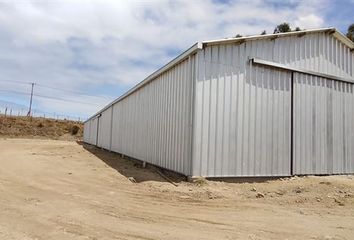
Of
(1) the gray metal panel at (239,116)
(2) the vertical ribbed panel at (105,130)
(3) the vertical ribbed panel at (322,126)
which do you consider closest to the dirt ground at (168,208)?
(1) the gray metal panel at (239,116)

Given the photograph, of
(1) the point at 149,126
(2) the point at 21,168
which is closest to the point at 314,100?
(1) the point at 149,126

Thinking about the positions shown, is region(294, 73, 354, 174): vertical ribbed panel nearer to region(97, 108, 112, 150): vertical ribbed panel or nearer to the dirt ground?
the dirt ground

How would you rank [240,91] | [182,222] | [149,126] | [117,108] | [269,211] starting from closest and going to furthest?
[182,222] < [269,211] < [240,91] < [149,126] < [117,108]

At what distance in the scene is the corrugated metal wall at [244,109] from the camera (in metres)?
10.6

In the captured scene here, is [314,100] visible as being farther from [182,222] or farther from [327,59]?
[182,222]

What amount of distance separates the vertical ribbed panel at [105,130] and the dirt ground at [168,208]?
14.7m

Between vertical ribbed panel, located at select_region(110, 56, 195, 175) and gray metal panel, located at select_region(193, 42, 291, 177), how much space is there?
50 cm

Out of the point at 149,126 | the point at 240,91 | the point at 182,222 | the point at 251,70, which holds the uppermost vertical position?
the point at 251,70

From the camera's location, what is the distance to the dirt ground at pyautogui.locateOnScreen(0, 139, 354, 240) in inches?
240

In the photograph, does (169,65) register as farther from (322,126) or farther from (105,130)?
(105,130)

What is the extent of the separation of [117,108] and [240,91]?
13760 millimetres

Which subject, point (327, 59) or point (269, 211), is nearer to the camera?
point (269, 211)

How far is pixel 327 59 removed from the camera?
13750mm

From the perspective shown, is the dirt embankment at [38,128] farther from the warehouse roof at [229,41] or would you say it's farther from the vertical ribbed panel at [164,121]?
the warehouse roof at [229,41]
